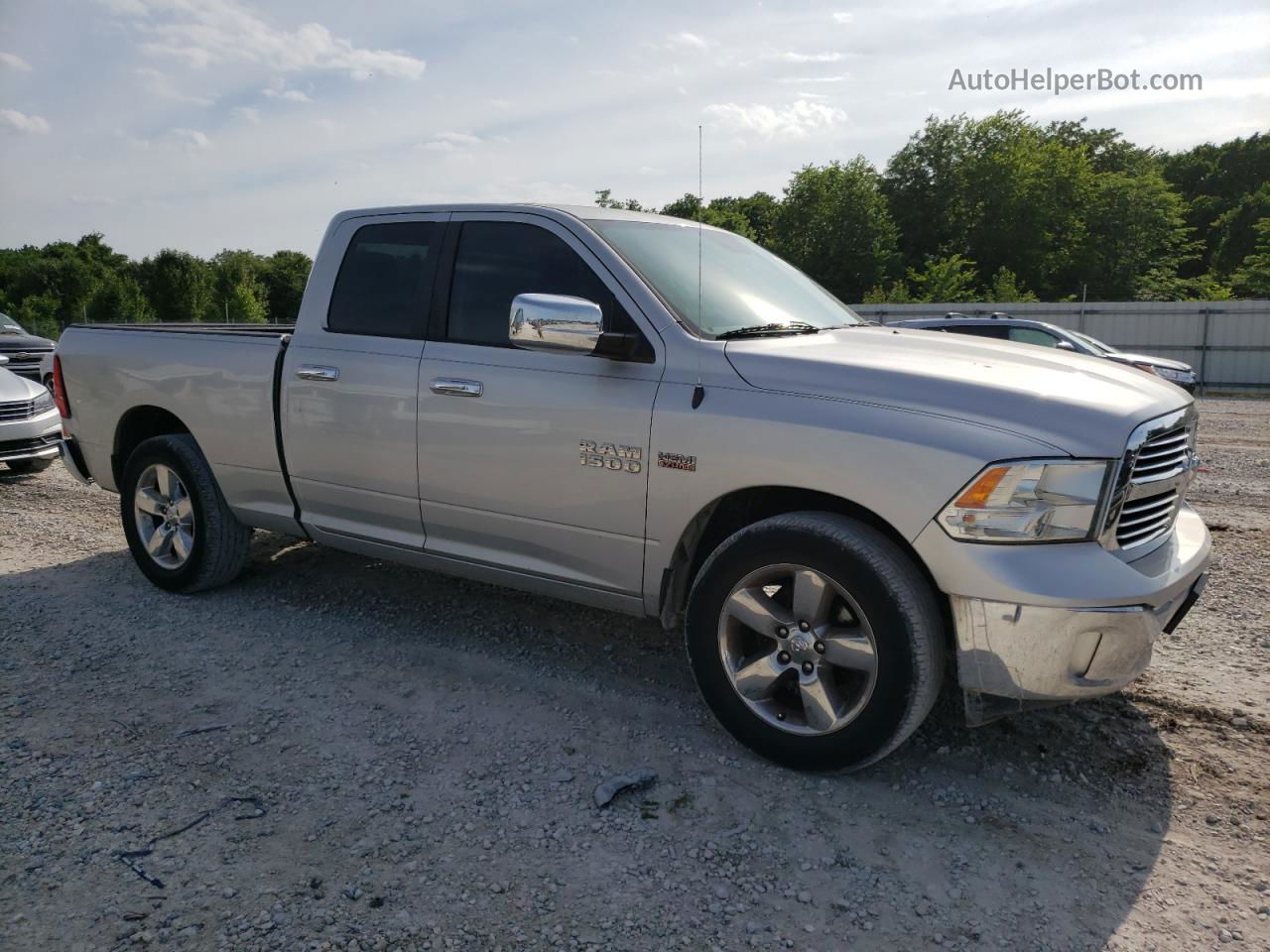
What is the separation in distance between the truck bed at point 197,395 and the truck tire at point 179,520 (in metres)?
0.13

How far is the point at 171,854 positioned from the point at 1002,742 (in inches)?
112

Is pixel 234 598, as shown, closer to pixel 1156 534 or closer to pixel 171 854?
pixel 171 854

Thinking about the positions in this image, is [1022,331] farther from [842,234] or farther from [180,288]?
[180,288]

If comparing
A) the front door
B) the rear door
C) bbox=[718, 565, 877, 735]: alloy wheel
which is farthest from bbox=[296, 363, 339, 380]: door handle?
bbox=[718, 565, 877, 735]: alloy wheel

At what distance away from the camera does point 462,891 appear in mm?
2607

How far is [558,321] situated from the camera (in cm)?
335

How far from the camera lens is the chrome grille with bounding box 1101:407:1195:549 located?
2832 mm

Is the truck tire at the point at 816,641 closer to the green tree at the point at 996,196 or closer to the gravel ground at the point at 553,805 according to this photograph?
the gravel ground at the point at 553,805

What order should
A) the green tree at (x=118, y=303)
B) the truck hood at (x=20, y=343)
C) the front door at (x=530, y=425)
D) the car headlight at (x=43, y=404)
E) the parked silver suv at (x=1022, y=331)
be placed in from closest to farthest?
the front door at (x=530, y=425)
the car headlight at (x=43, y=404)
the parked silver suv at (x=1022, y=331)
the truck hood at (x=20, y=343)
the green tree at (x=118, y=303)

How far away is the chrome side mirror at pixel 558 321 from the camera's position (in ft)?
11.0

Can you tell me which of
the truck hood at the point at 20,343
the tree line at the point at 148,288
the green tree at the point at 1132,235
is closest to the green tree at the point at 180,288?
the tree line at the point at 148,288

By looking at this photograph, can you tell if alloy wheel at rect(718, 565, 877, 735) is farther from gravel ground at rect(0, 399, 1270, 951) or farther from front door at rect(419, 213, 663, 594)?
front door at rect(419, 213, 663, 594)

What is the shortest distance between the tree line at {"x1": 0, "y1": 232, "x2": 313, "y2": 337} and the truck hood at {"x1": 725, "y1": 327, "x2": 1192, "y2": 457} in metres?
46.3

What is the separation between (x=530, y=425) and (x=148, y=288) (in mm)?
62906
